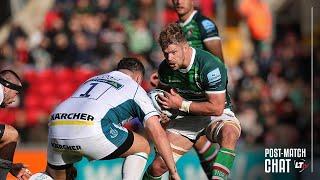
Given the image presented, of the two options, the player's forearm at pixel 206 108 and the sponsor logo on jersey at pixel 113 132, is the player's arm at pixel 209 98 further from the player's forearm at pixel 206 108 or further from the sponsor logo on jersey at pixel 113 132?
the sponsor logo on jersey at pixel 113 132

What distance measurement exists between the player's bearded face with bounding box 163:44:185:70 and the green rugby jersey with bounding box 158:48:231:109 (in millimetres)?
153

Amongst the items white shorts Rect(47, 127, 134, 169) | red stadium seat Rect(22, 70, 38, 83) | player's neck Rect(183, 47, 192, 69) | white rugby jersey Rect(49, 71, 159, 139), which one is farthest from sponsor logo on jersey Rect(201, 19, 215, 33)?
red stadium seat Rect(22, 70, 38, 83)

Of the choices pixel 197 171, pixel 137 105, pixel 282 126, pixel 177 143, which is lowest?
pixel 282 126

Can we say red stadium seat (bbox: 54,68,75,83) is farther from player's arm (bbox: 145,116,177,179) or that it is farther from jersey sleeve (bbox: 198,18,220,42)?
player's arm (bbox: 145,116,177,179)

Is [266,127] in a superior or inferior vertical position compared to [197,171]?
inferior

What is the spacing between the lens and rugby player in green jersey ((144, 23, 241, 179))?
912cm

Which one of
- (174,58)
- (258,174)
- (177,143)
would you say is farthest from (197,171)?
(174,58)

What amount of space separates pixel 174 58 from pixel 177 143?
1163 mm

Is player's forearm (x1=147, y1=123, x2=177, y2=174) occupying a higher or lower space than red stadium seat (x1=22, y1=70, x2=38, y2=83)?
higher

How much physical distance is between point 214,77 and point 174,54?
46 centimetres

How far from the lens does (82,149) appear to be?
8.63m

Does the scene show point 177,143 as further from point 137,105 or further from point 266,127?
point 266,127

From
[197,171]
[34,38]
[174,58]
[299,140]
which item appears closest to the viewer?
[174,58]

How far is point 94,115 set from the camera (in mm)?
8555
